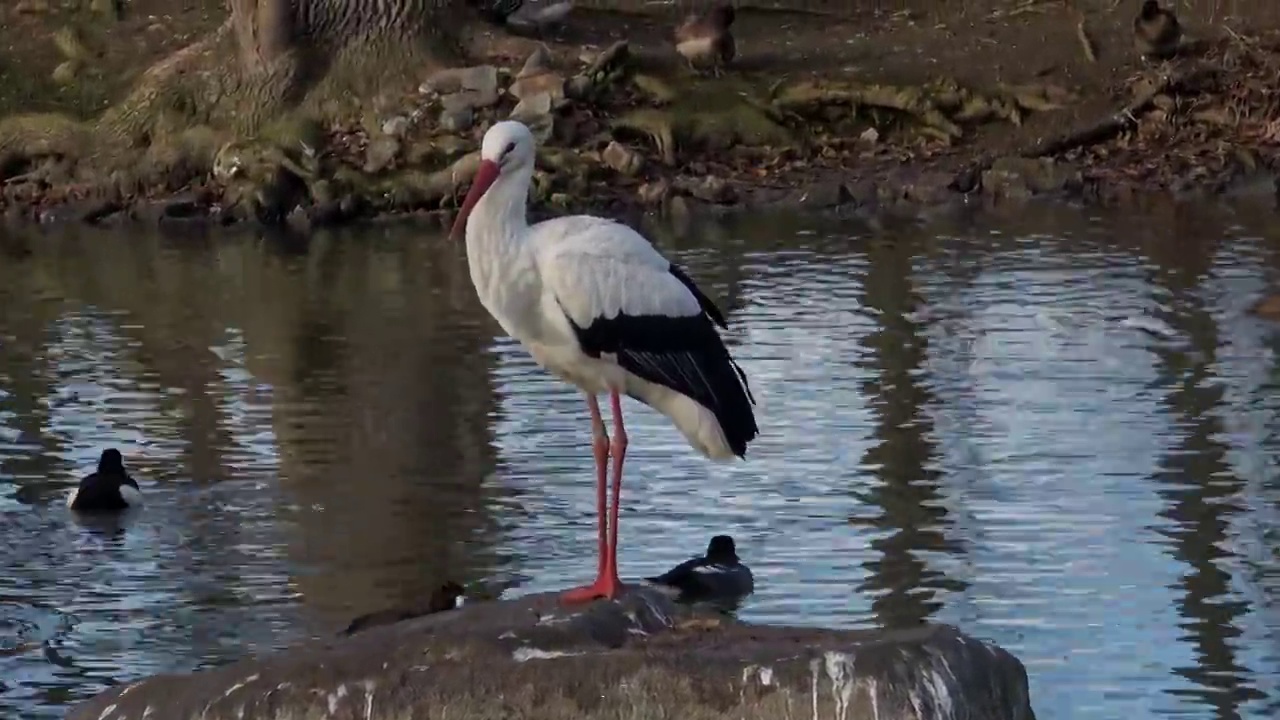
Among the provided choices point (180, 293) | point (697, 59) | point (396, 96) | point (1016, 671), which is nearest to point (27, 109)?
point (396, 96)

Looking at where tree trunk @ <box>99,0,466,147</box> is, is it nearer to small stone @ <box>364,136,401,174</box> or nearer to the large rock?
small stone @ <box>364,136,401,174</box>

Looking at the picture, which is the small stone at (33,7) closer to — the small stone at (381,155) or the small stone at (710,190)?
the small stone at (381,155)

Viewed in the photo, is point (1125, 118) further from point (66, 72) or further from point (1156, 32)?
point (66, 72)

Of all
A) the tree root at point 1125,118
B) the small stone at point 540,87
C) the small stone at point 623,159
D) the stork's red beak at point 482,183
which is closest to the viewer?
the stork's red beak at point 482,183

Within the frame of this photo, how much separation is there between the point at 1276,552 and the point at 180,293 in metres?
11.2

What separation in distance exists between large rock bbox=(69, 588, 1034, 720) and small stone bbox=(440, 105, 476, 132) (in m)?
19.1

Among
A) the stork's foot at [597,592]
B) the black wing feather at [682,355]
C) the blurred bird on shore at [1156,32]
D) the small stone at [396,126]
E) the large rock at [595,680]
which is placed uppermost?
the blurred bird on shore at [1156,32]

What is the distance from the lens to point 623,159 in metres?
25.4

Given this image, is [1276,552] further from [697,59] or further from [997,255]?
[697,59]

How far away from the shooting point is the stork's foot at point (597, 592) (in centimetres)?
805

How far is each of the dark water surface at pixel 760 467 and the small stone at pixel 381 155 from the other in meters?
5.79

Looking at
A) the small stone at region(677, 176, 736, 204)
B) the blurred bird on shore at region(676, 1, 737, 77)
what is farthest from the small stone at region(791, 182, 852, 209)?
the blurred bird on shore at region(676, 1, 737, 77)

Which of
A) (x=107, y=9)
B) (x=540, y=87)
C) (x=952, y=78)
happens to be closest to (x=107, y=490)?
(x=540, y=87)

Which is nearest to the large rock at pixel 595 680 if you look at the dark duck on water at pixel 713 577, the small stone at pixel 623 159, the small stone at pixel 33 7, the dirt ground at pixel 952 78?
the dark duck on water at pixel 713 577
